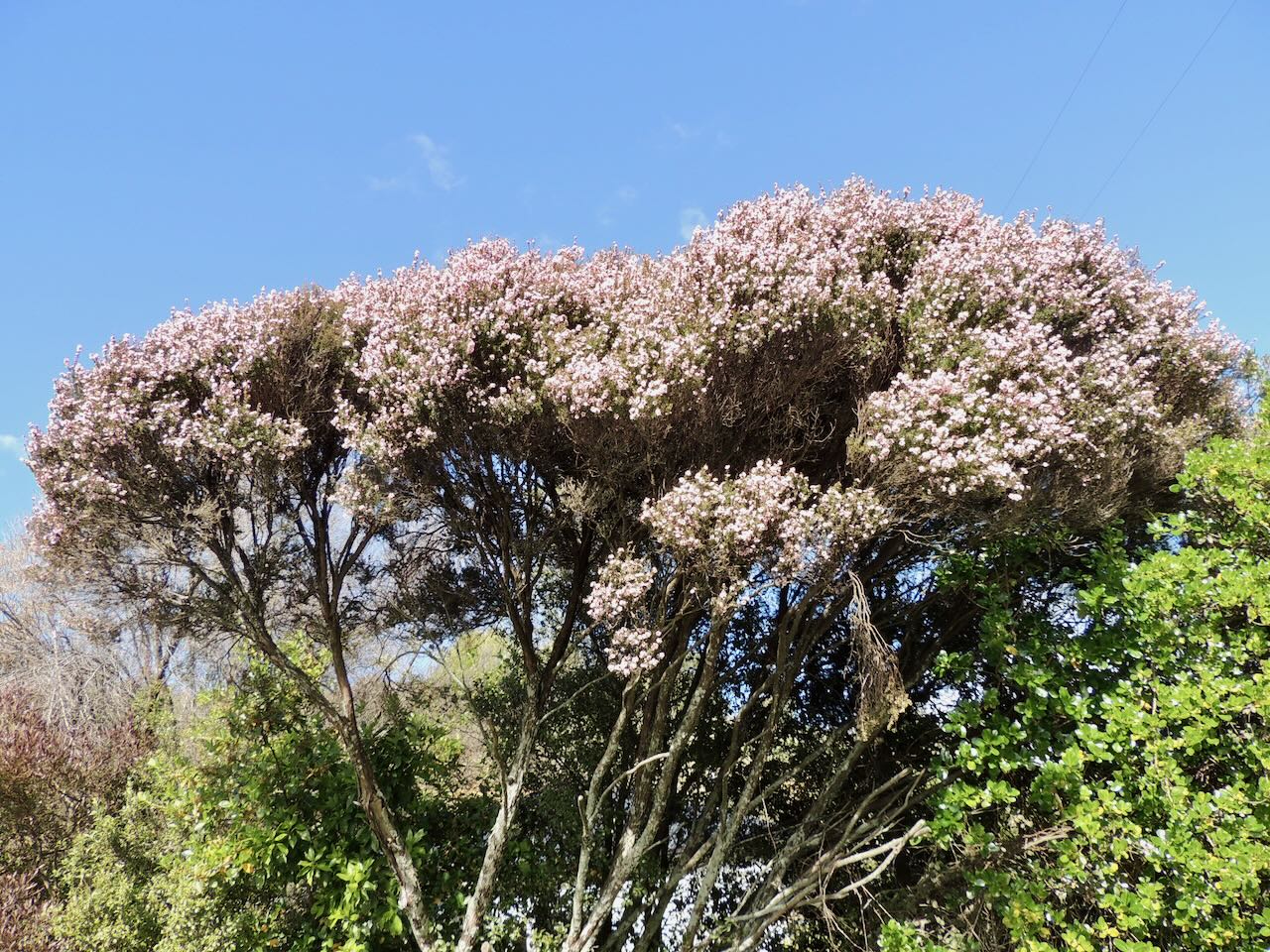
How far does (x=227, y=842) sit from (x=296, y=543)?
3.15 meters

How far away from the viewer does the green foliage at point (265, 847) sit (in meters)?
6.36

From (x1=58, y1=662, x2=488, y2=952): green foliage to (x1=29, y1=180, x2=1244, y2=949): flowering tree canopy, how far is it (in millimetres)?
527

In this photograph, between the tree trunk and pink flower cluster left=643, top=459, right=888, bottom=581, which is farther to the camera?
the tree trunk

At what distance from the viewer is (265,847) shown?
647 cm

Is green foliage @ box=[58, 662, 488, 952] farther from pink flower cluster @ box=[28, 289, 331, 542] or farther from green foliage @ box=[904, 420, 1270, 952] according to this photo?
green foliage @ box=[904, 420, 1270, 952]

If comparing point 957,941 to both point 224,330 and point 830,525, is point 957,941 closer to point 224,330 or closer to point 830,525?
→ point 830,525

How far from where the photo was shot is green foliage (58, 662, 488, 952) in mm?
6355

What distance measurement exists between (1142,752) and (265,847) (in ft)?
23.7

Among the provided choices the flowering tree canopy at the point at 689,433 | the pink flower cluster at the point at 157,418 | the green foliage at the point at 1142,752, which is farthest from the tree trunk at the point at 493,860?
the pink flower cluster at the point at 157,418

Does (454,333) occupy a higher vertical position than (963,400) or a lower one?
higher

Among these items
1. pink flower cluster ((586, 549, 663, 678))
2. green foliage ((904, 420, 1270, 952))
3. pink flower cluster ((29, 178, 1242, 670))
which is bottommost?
green foliage ((904, 420, 1270, 952))

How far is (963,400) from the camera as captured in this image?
4953mm

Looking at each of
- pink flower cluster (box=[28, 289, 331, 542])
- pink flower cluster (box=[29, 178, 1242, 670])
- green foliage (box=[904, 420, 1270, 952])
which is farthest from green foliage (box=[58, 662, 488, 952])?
green foliage (box=[904, 420, 1270, 952])

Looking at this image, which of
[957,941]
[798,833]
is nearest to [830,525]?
[798,833]
